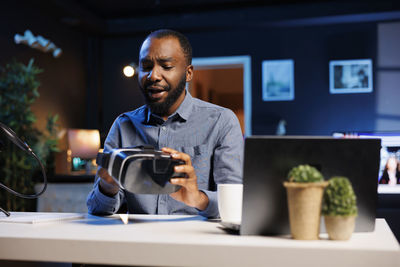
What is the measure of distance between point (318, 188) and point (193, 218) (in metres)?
0.50

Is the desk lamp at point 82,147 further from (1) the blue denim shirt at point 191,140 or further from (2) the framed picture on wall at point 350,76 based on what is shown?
(2) the framed picture on wall at point 350,76

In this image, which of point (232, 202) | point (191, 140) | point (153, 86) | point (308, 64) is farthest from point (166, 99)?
point (308, 64)

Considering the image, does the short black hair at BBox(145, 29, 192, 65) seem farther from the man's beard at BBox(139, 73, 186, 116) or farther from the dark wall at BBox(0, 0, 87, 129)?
the dark wall at BBox(0, 0, 87, 129)

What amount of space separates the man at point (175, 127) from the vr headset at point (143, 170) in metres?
0.38

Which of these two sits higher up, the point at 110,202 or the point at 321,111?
the point at 321,111

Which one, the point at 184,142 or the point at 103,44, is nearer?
the point at 184,142

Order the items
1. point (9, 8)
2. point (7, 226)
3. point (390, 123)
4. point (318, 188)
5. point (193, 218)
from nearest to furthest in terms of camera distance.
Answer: point (318, 188) → point (7, 226) → point (193, 218) → point (9, 8) → point (390, 123)

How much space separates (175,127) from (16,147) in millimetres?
2885

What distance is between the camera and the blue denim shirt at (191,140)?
60.2 inches

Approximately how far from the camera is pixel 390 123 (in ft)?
19.1

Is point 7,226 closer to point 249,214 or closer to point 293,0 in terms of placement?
point 249,214

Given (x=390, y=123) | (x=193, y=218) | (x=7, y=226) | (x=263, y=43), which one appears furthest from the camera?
(x=263, y=43)

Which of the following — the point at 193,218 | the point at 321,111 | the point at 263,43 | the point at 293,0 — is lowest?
the point at 193,218

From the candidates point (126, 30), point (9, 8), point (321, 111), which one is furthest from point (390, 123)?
point (9, 8)
